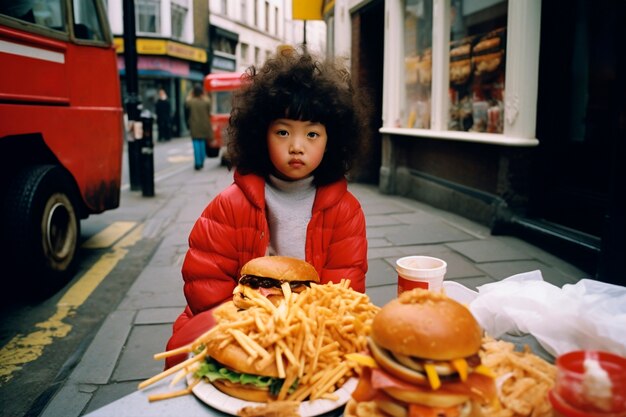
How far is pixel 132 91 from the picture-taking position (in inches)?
390

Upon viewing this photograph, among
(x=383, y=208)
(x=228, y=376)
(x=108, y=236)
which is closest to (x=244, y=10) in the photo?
(x=383, y=208)

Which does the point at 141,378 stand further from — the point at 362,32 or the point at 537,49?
the point at 362,32

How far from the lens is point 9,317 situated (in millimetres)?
4426

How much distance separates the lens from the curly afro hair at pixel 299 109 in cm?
230

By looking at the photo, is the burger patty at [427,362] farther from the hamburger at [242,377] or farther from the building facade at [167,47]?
the building facade at [167,47]

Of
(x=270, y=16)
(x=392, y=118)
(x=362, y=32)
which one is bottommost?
(x=392, y=118)

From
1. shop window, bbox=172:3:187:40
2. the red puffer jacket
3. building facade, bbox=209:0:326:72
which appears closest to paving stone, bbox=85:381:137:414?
the red puffer jacket

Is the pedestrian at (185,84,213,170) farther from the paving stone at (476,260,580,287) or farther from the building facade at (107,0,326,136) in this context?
the paving stone at (476,260,580,287)

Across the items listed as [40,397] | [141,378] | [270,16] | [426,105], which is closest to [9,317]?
[40,397]

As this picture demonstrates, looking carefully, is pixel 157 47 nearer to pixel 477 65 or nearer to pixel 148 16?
pixel 148 16

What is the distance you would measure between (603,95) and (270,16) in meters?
45.8

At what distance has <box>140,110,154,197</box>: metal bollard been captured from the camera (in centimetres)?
989

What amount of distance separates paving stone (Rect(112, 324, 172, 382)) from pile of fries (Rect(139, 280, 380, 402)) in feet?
6.69

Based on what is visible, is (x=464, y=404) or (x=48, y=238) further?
(x=48, y=238)
